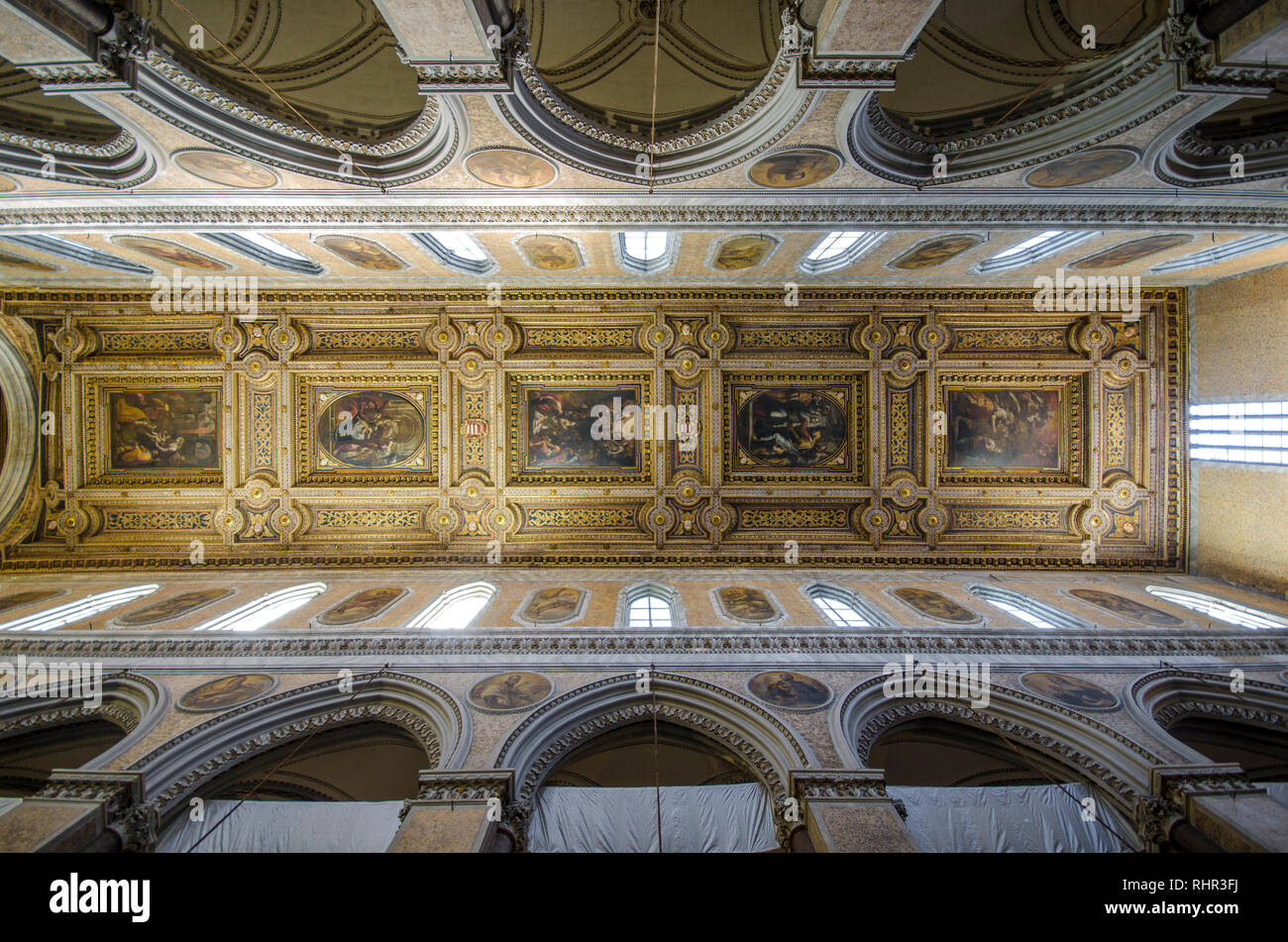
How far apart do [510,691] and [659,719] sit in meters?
2.16

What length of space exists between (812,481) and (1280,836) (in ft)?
29.9

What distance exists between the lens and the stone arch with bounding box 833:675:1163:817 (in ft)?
22.4

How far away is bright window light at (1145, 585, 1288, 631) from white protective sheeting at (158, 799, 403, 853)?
44.6 feet

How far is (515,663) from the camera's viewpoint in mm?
8312

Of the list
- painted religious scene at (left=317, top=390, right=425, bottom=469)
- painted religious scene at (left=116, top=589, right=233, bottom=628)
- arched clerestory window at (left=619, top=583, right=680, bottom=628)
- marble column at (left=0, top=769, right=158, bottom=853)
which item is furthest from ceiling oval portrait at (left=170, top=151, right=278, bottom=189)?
arched clerestory window at (left=619, top=583, right=680, bottom=628)

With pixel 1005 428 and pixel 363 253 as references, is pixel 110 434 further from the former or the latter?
pixel 1005 428

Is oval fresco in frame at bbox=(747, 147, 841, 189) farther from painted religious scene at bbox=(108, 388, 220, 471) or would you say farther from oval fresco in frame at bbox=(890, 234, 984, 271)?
painted religious scene at bbox=(108, 388, 220, 471)

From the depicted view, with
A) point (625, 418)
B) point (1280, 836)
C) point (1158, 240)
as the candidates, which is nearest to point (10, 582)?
point (625, 418)

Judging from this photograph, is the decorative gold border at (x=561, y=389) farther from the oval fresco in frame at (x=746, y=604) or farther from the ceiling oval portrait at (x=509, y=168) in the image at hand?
the ceiling oval portrait at (x=509, y=168)

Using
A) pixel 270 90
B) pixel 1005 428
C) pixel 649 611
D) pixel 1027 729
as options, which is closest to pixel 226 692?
pixel 649 611

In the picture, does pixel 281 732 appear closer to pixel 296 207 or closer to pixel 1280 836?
pixel 296 207

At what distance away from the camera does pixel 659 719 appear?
7633 mm

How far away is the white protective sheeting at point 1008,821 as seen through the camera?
6598 millimetres

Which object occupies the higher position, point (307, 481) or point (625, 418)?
point (625, 418)
